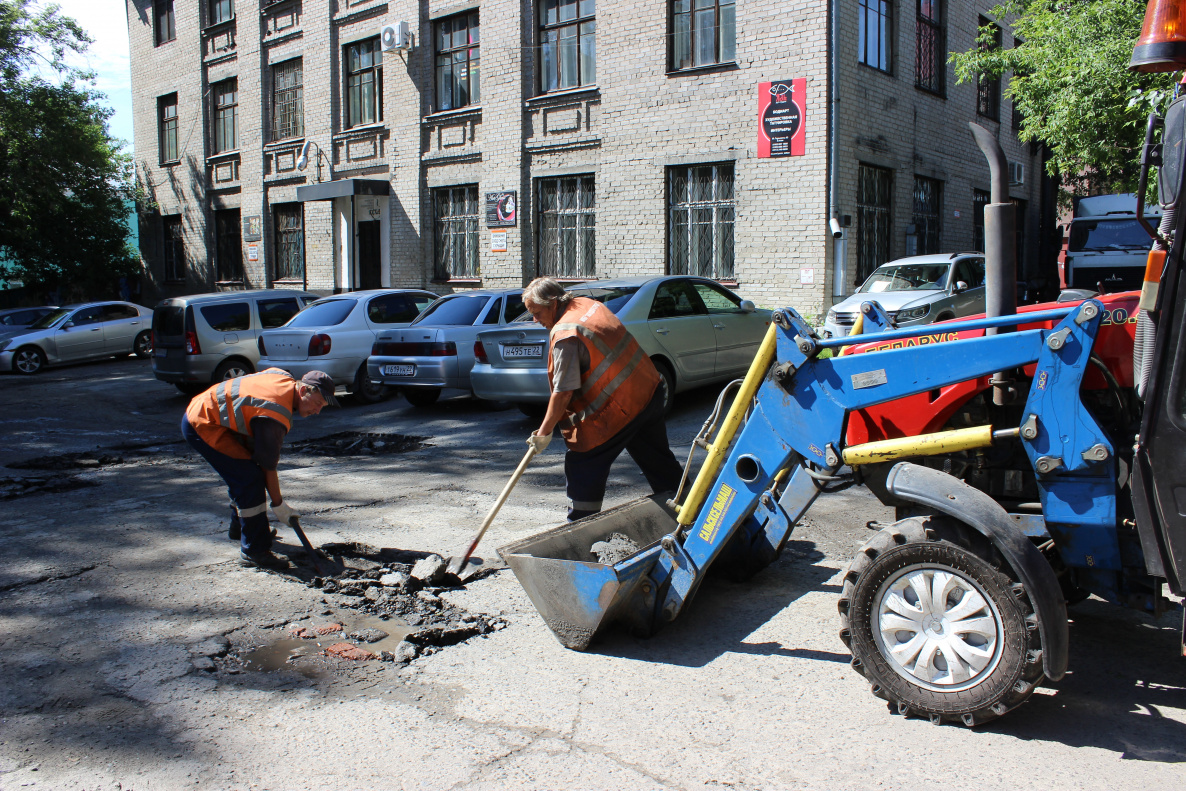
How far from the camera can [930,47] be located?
680 inches

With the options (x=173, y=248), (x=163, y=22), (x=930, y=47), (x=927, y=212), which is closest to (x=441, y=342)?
(x=927, y=212)

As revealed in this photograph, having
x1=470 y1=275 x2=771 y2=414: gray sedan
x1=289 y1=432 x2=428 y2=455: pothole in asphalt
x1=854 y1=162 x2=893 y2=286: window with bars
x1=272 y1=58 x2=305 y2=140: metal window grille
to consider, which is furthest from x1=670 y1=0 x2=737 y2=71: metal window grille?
x1=272 y1=58 x2=305 y2=140: metal window grille

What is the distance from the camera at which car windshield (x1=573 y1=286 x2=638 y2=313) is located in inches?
367

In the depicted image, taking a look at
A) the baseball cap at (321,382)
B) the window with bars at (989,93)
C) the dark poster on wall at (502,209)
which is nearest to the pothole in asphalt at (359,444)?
the baseball cap at (321,382)

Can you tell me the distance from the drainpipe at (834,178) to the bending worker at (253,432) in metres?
10.5

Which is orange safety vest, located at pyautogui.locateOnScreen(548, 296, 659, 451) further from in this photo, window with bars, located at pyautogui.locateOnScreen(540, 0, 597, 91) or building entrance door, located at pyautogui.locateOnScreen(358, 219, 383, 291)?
building entrance door, located at pyautogui.locateOnScreen(358, 219, 383, 291)

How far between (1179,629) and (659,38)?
43.3ft

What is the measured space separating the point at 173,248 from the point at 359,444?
67.9ft

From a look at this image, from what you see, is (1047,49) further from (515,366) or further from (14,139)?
(14,139)

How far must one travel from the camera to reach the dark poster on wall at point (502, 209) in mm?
17406

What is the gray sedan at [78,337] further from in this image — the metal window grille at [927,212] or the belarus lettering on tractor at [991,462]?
the belarus lettering on tractor at [991,462]

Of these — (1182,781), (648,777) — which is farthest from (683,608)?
(1182,781)

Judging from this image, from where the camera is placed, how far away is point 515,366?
925cm

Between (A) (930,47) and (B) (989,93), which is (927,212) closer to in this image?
(A) (930,47)
